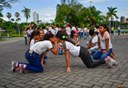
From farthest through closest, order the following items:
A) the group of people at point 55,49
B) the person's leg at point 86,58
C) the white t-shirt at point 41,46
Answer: the person's leg at point 86,58 → the group of people at point 55,49 → the white t-shirt at point 41,46

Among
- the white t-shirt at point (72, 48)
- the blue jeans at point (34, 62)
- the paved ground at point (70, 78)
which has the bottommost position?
the paved ground at point (70, 78)

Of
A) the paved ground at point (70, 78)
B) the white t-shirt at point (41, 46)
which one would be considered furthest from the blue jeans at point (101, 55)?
the white t-shirt at point (41, 46)

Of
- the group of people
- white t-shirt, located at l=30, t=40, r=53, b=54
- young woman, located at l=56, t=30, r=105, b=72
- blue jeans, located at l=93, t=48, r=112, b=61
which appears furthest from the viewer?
blue jeans, located at l=93, t=48, r=112, b=61

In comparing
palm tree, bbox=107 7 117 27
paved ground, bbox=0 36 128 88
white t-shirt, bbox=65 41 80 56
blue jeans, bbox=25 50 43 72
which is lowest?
paved ground, bbox=0 36 128 88

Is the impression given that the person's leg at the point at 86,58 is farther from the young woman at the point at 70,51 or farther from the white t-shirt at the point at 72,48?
the white t-shirt at the point at 72,48

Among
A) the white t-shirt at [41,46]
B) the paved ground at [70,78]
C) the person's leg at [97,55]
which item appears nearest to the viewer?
the paved ground at [70,78]

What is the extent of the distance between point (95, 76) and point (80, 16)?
2365 inches

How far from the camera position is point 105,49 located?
896 centimetres

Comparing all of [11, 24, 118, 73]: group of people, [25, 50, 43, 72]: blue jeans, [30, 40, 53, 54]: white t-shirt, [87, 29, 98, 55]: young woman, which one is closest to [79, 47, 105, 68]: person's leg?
[11, 24, 118, 73]: group of people

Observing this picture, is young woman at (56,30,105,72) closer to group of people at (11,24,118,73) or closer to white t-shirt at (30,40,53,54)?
group of people at (11,24,118,73)

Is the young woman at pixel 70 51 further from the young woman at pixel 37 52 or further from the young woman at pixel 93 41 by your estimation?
the young woman at pixel 93 41

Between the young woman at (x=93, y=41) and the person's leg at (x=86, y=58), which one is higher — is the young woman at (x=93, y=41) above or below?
above

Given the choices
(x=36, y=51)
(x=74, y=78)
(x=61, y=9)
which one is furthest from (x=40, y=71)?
(x=61, y=9)

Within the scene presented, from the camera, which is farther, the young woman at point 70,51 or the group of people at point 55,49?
the young woman at point 70,51
